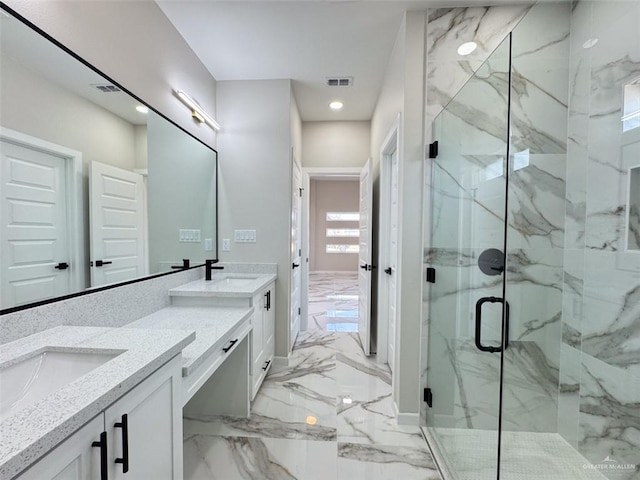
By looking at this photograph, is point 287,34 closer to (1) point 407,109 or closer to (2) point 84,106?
(1) point 407,109

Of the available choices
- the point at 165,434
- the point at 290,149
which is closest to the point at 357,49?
the point at 290,149

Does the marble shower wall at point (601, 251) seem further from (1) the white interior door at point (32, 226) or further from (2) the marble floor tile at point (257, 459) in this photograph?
(1) the white interior door at point (32, 226)

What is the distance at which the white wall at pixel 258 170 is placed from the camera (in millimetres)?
2678

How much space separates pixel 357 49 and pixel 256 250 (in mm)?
1912

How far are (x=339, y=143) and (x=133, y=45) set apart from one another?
93.9 inches

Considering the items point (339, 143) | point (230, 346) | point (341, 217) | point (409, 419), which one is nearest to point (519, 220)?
point (409, 419)

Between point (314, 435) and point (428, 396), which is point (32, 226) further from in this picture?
point (428, 396)

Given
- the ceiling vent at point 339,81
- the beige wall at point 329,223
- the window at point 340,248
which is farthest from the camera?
the window at point 340,248

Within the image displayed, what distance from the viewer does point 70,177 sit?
1.22 m

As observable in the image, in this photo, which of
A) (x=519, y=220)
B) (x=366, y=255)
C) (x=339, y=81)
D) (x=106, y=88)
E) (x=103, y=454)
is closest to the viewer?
(x=103, y=454)

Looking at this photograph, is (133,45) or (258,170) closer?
(133,45)

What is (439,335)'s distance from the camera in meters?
1.81

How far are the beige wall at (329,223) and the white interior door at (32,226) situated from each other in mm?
→ 7019

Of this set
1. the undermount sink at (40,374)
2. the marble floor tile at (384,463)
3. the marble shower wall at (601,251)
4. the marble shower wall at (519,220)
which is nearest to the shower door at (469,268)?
the marble shower wall at (519,220)
